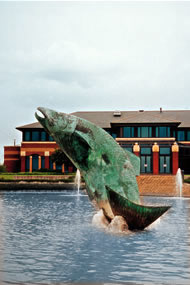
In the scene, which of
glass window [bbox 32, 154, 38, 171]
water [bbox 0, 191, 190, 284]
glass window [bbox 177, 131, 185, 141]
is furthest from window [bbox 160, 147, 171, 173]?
water [bbox 0, 191, 190, 284]

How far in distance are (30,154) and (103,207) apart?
2145 inches

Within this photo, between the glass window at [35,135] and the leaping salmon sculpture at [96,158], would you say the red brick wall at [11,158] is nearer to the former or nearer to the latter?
the glass window at [35,135]

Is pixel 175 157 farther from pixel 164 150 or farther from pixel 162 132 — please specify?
pixel 162 132

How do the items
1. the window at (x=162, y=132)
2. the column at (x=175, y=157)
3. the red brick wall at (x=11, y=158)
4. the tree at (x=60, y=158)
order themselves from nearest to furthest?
the column at (x=175, y=157) < the tree at (x=60, y=158) < the window at (x=162, y=132) < the red brick wall at (x=11, y=158)

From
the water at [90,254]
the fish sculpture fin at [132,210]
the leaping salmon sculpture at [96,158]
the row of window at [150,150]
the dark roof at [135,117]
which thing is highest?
the dark roof at [135,117]

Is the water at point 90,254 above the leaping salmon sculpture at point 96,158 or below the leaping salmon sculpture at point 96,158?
below

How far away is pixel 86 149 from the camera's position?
12648 mm

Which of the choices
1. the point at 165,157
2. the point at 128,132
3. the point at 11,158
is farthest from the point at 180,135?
the point at 11,158

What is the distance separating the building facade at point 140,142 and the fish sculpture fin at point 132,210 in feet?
152

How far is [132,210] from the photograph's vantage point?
38.2 feet

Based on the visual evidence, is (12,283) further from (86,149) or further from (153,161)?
(153,161)

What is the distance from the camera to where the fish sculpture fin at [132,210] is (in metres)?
11.5

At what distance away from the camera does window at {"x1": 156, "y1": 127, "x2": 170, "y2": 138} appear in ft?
196

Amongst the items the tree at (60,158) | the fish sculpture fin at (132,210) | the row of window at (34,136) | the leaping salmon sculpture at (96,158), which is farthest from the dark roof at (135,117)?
the fish sculpture fin at (132,210)
